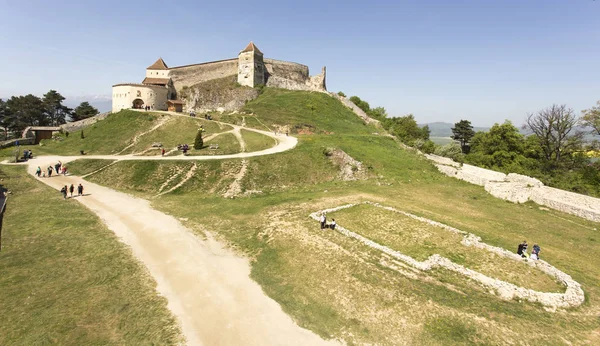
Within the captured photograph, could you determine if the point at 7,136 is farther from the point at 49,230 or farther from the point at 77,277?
the point at 77,277

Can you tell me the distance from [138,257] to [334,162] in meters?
25.1

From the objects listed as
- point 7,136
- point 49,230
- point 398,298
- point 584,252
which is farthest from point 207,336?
point 7,136

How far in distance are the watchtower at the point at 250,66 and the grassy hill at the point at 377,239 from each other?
3519 centimetres

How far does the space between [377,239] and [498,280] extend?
6198 mm

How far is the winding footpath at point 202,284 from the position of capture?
9.95 m

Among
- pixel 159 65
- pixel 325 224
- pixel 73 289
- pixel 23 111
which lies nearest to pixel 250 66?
pixel 159 65

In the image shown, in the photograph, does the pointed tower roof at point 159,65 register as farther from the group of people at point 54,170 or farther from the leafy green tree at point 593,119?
the leafy green tree at point 593,119

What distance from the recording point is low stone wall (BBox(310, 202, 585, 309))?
11688 mm

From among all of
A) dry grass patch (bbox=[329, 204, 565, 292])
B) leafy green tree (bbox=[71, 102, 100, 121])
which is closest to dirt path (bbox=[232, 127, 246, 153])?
dry grass patch (bbox=[329, 204, 565, 292])

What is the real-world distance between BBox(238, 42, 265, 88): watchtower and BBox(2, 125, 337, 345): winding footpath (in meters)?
52.8

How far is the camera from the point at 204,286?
1274 cm

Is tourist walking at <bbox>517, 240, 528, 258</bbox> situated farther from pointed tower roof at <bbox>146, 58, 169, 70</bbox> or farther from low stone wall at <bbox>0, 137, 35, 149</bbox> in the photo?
pointed tower roof at <bbox>146, 58, 169, 70</bbox>

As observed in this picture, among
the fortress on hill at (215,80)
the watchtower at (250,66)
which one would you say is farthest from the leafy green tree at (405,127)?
the watchtower at (250,66)

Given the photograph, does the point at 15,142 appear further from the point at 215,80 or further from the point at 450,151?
the point at 450,151
